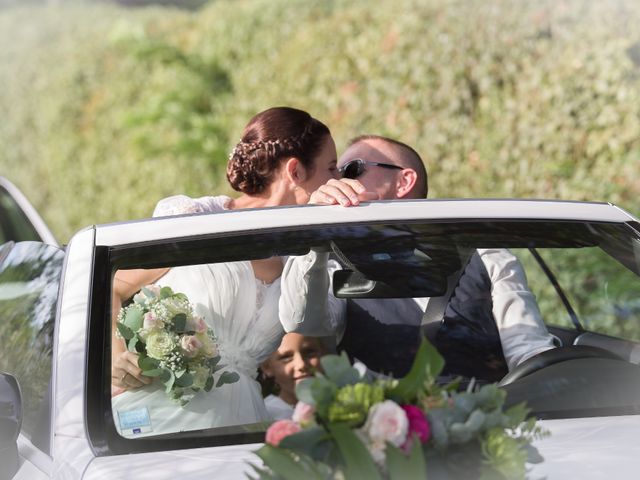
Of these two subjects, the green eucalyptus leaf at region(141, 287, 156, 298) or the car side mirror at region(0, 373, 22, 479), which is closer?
the car side mirror at region(0, 373, 22, 479)

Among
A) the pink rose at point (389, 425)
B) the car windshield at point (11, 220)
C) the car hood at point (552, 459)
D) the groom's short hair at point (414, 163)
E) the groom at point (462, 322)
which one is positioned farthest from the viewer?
the car windshield at point (11, 220)

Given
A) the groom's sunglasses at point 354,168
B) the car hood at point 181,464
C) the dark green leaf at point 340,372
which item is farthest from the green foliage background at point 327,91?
the dark green leaf at point 340,372

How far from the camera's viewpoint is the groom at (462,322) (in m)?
2.92

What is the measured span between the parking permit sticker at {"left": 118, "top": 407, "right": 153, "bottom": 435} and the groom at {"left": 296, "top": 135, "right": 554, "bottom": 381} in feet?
1.90

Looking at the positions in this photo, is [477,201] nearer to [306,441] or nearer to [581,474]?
[581,474]

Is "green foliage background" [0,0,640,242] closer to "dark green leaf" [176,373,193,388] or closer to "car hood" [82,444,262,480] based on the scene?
"dark green leaf" [176,373,193,388]

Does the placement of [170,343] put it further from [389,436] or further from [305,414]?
[389,436]

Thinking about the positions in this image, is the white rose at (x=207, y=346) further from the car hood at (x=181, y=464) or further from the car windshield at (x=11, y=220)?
the car windshield at (x=11, y=220)

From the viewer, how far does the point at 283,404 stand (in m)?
2.58

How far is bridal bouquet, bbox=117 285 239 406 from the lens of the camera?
2.69 meters

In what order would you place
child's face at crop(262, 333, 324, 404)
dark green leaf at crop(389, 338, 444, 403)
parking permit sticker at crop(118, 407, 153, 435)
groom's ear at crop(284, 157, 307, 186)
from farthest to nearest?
groom's ear at crop(284, 157, 307, 186), child's face at crop(262, 333, 324, 404), parking permit sticker at crop(118, 407, 153, 435), dark green leaf at crop(389, 338, 444, 403)

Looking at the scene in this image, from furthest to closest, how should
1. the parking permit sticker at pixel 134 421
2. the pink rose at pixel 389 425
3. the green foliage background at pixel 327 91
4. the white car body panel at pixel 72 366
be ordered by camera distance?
the green foliage background at pixel 327 91 → the parking permit sticker at pixel 134 421 → the white car body panel at pixel 72 366 → the pink rose at pixel 389 425

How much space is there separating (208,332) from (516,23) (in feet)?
18.3

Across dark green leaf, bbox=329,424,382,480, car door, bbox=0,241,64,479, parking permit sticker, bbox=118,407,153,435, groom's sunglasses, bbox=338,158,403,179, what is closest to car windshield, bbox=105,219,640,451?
parking permit sticker, bbox=118,407,153,435
